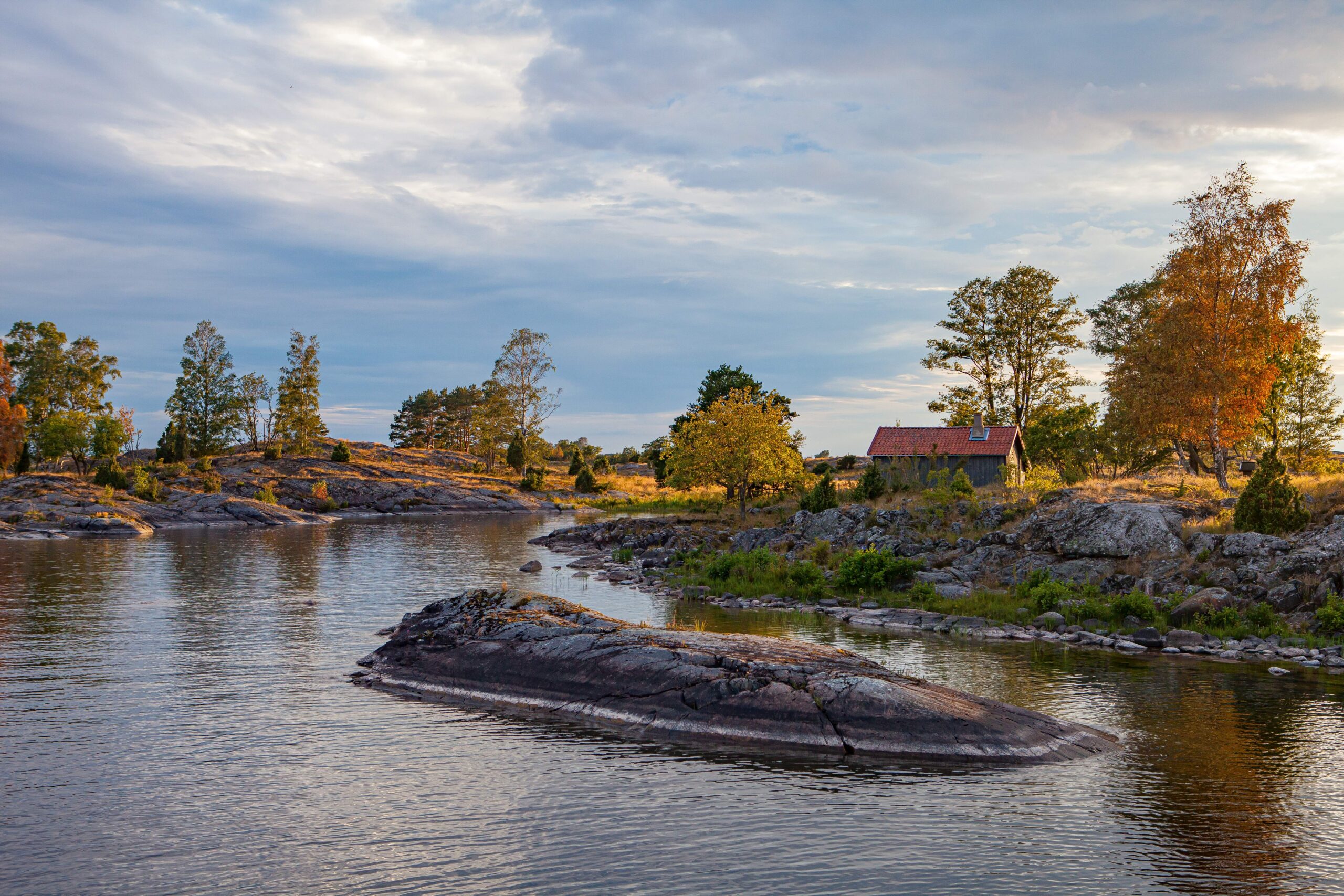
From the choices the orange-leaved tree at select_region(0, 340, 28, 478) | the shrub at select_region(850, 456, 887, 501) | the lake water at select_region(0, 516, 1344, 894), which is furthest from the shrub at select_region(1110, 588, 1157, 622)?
the orange-leaved tree at select_region(0, 340, 28, 478)

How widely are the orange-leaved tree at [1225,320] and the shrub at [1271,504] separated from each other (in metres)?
13.6

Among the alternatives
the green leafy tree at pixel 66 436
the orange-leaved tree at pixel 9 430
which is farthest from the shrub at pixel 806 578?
the green leafy tree at pixel 66 436

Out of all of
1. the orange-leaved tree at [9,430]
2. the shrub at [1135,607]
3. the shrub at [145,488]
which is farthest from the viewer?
the orange-leaved tree at [9,430]

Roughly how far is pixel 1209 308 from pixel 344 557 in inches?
1992

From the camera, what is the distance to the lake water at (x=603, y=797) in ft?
36.1

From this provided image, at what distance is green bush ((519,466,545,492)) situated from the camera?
117m

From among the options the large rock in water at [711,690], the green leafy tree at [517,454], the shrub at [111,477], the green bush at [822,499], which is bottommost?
the large rock in water at [711,690]

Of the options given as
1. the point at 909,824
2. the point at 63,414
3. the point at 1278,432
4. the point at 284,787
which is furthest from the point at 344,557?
the point at 63,414

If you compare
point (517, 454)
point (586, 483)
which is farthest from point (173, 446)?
point (586, 483)

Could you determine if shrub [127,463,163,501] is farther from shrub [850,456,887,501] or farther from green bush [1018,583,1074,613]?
green bush [1018,583,1074,613]

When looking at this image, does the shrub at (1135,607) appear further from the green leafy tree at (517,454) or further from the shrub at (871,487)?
the green leafy tree at (517,454)

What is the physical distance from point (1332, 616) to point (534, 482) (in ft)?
328

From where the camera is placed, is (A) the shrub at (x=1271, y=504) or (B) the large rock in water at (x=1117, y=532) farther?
(B) the large rock in water at (x=1117, y=532)

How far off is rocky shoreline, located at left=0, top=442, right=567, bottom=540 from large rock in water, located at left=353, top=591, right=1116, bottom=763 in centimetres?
6351
